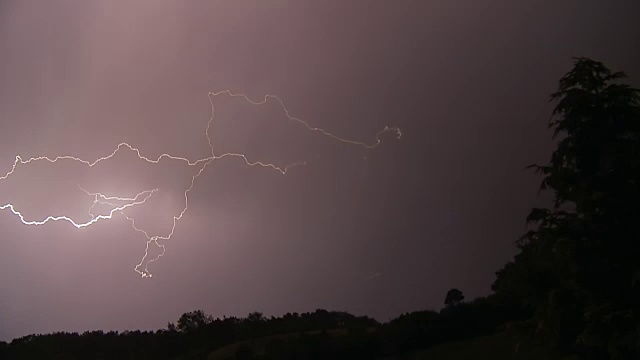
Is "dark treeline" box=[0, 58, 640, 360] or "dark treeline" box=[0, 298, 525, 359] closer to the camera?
"dark treeline" box=[0, 58, 640, 360]

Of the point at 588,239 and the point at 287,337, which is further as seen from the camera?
the point at 287,337

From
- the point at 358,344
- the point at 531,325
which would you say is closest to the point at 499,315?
the point at 358,344

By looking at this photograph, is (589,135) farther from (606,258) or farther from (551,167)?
(606,258)

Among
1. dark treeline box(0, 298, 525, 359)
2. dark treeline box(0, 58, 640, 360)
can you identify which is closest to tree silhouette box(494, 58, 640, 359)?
dark treeline box(0, 58, 640, 360)

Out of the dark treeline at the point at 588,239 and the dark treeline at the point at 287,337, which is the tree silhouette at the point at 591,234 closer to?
the dark treeline at the point at 588,239

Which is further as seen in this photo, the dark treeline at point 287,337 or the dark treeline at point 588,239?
the dark treeline at point 287,337

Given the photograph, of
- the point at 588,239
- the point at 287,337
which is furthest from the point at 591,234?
the point at 287,337

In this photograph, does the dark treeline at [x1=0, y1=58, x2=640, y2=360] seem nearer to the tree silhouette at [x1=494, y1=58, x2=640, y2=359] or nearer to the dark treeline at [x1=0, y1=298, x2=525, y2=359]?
the tree silhouette at [x1=494, y1=58, x2=640, y2=359]

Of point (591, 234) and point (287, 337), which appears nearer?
point (591, 234)

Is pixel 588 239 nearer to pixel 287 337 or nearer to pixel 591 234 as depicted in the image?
pixel 591 234

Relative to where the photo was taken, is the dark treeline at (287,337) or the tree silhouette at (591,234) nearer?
the tree silhouette at (591,234)

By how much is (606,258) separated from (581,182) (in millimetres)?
800

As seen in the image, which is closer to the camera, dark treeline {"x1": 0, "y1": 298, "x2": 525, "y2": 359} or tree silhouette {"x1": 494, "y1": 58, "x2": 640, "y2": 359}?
tree silhouette {"x1": 494, "y1": 58, "x2": 640, "y2": 359}

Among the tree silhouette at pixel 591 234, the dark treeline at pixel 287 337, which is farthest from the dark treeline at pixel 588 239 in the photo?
the dark treeline at pixel 287 337
